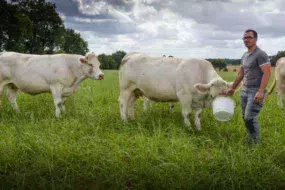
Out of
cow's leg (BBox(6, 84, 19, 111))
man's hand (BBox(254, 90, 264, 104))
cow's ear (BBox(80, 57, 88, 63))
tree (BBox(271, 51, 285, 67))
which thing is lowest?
cow's leg (BBox(6, 84, 19, 111))

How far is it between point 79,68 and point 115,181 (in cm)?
500

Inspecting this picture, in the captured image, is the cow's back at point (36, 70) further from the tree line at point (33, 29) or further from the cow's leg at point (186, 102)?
the tree line at point (33, 29)

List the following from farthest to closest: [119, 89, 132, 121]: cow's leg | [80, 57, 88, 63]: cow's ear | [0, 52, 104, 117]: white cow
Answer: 1. [80, 57, 88, 63]: cow's ear
2. [0, 52, 104, 117]: white cow
3. [119, 89, 132, 121]: cow's leg

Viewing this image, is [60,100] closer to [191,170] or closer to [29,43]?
[191,170]

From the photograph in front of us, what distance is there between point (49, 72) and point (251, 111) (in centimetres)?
552

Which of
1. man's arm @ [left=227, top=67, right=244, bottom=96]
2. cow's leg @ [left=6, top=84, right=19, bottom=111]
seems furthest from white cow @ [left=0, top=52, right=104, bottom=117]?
man's arm @ [left=227, top=67, right=244, bottom=96]

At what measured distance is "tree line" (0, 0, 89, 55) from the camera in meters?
28.2

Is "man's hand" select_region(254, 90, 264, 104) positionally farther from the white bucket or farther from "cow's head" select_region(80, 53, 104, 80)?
"cow's head" select_region(80, 53, 104, 80)

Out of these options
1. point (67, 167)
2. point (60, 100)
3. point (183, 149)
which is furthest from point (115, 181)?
point (60, 100)

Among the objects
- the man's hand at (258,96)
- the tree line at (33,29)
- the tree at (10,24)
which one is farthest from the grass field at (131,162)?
the tree at (10,24)

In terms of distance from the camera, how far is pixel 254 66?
5.19 m

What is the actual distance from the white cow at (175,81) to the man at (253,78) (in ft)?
2.97

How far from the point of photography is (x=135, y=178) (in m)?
4.32

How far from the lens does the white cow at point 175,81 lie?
670 centimetres
